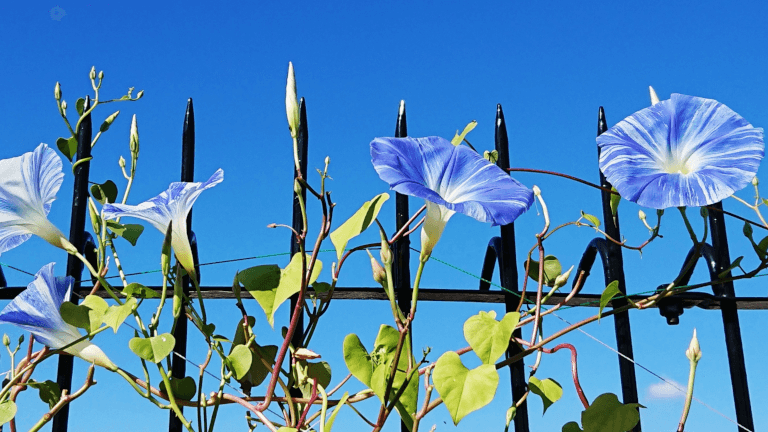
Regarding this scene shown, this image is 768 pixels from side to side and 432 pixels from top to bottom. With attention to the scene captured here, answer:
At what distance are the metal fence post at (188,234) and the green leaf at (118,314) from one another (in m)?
0.22

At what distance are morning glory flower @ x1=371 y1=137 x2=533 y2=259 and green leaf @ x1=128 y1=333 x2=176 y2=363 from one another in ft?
1.00

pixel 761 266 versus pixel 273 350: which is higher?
pixel 761 266

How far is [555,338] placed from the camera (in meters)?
1.02

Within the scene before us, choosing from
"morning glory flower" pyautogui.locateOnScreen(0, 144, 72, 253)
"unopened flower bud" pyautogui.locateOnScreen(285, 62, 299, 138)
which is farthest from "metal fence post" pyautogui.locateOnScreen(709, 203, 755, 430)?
"morning glory flower" pyautogui.locateOnScreen(0, 144, 72, 253)

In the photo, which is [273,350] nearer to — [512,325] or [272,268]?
[272,268]

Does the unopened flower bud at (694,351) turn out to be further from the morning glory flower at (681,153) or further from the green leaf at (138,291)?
the green leaf at (138,291)

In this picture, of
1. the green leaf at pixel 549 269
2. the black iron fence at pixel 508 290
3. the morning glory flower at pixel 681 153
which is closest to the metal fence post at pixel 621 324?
the black iron fence at pixel 508 290

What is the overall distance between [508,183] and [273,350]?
42 cm

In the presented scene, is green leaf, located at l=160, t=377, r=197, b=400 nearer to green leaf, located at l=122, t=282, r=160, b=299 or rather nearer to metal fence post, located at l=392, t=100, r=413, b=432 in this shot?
green leaf, located at l=122, t=282, r=160, b=299

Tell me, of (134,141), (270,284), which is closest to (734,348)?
(270,284)

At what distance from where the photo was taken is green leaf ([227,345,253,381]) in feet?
2.87

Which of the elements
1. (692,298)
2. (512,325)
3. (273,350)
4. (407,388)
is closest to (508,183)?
(512,325)

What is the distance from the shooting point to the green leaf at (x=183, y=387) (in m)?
0.94

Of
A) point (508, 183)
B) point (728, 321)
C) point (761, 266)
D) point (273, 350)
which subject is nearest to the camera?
point (508, 183)
